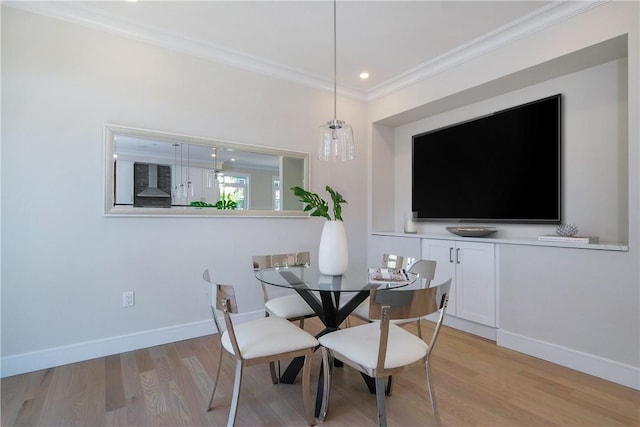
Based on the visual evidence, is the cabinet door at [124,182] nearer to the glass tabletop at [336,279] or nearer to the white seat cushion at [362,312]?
the glass tabletop at [336,279]

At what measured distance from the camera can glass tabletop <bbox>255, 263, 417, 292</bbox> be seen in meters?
1.88

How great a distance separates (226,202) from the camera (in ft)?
10.2

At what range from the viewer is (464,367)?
2371mm

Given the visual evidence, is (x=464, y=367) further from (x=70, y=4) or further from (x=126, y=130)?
(x=70, y=4)

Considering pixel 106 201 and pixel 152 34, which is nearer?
pixel 106 201

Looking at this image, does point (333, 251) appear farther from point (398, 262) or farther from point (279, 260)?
point (398, 262)

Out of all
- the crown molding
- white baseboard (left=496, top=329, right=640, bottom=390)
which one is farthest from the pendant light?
white baseboard (left=496, top=329, right=640, bottom=390)

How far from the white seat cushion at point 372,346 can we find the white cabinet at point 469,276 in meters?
1.46

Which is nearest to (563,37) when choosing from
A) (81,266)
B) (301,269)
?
(301,269)

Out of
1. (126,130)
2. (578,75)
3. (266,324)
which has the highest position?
(578,75)

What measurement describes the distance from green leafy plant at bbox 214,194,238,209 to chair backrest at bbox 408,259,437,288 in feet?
5.85

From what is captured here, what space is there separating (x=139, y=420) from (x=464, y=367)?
2164 millimetres

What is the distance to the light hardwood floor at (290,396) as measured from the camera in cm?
176

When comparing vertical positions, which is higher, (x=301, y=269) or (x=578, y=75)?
(x=578, y=75)
